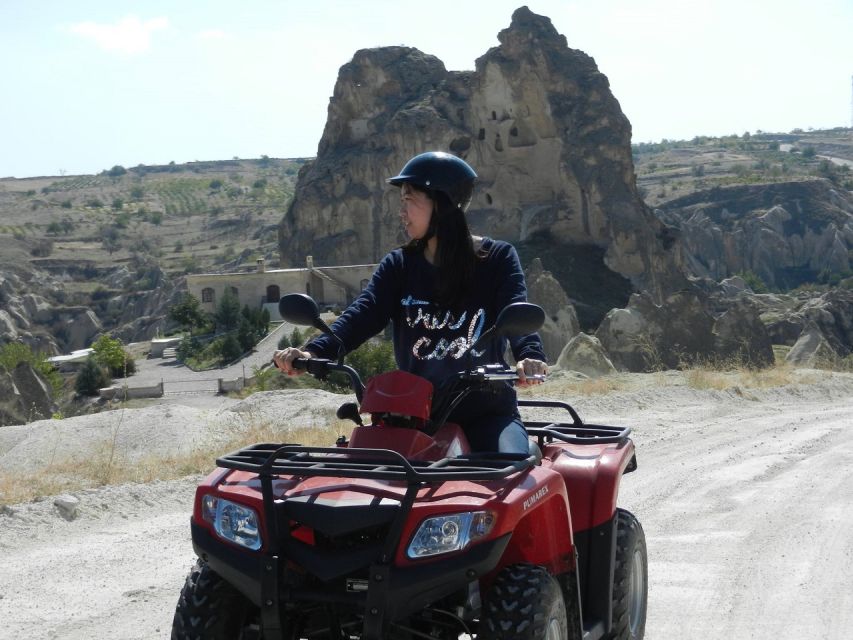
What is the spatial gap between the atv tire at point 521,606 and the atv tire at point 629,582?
3.46ft

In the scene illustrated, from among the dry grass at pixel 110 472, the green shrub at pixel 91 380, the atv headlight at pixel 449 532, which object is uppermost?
the atv headlight at pixel 449 532

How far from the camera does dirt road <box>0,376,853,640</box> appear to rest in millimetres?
5945

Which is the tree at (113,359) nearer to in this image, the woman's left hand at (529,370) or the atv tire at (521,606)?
the woman's left hand at (529,370)

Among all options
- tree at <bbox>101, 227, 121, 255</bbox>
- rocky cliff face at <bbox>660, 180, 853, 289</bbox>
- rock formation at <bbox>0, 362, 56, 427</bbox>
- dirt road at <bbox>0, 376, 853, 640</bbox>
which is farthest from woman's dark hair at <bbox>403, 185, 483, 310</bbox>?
tree at <bbox>101, 227, 121, 255</bbox>

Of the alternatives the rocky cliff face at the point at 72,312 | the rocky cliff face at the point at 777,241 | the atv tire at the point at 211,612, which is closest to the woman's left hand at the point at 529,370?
the atv tire at the point at 211,612

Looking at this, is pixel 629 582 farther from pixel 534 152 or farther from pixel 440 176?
pixel 534 152

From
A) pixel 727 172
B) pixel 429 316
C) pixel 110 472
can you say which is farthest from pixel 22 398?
pixel 727 172

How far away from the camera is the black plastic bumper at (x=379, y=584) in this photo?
3.58 meters

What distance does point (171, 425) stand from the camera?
57.2 ft

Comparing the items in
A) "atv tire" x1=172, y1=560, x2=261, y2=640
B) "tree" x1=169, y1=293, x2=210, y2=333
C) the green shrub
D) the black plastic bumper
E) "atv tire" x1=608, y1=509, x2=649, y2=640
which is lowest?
the green shrub

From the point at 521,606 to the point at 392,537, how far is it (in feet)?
1.69

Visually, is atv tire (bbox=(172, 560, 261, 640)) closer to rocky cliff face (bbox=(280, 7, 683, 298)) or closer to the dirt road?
Answer: the dirt road

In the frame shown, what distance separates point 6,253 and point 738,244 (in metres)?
84.9

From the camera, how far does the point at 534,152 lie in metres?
71.2
